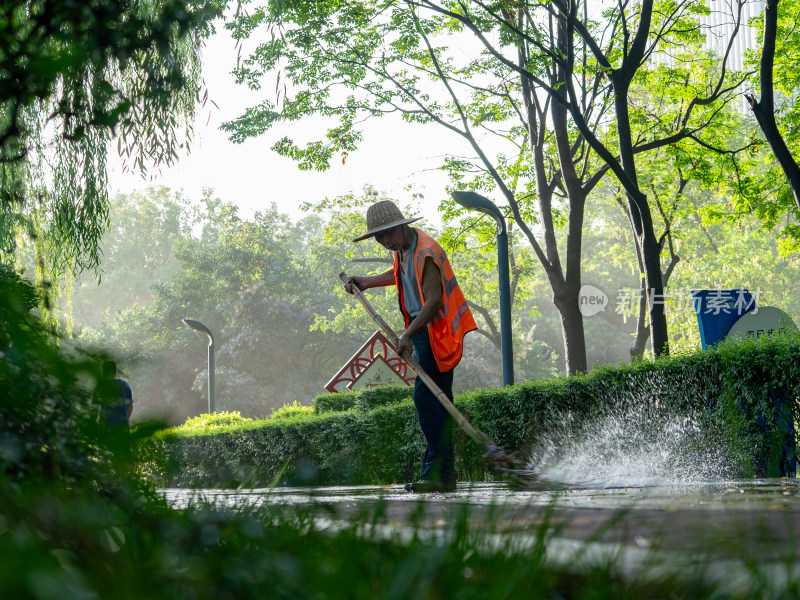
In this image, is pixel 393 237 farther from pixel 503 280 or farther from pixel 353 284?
pixel 503 280

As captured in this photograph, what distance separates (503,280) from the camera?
1237 cm

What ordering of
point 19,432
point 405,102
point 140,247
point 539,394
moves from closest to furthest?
point 19,432 → point 539,394 → point 405,102 → point 140,247

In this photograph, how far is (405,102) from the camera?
18578mm

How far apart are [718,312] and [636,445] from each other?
15.6 feet

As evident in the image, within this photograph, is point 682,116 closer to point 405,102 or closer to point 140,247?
point 405,102

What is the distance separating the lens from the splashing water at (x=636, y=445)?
6.83 meters

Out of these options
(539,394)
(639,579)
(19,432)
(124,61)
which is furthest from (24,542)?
(539,394)

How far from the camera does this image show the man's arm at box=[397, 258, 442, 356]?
238 inches

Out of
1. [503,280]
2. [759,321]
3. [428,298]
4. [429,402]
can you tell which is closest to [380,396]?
[503,280]

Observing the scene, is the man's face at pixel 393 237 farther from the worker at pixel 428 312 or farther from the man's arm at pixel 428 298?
the man's arm at pixel 428 298

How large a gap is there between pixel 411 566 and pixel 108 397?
0.69m

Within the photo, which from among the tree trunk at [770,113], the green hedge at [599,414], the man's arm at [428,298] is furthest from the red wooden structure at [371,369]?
the man's arm at [428,298]

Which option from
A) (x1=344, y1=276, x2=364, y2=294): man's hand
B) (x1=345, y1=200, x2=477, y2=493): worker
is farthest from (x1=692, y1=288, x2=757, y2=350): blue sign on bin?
(x1=345, y1=200, x2=477, y2=493): worker

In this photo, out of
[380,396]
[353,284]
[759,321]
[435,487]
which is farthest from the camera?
[380,396]
